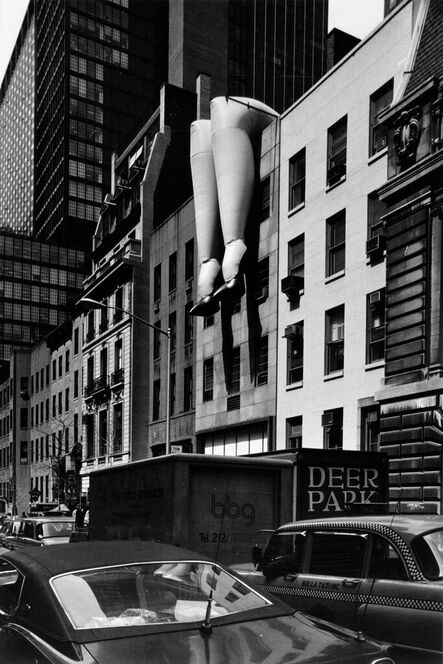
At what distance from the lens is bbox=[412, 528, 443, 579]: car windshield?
6.08 m

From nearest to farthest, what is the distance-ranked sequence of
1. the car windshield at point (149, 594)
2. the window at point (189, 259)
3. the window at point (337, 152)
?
the car windshield at point (149, 594) < the window at point (337, 152) < the window at point (189, 259)

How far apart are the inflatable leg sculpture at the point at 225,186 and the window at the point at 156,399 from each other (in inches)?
384

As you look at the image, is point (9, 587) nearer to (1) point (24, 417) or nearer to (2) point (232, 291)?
(2) point (232, 291)

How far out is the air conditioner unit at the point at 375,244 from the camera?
22469mm

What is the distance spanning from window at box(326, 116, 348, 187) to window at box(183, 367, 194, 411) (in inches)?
571

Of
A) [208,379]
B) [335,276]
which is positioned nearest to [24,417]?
[208,379]

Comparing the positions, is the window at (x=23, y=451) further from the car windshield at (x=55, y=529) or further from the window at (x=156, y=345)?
the car windshield at (x=55, y=529)

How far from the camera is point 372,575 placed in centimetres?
650

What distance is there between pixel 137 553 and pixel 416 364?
1535 centimetres

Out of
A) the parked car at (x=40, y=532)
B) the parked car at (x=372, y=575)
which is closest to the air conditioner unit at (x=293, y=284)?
the parked car at (x=40, y=532)

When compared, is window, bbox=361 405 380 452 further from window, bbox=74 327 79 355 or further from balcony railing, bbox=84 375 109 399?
window, bbox=74 327 79 355

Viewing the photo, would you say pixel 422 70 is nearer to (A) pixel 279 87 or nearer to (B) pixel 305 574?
(B) pixel 305 574

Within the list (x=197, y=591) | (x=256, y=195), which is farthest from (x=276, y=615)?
(x=256, y=195)

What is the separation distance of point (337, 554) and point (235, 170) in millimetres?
25702
